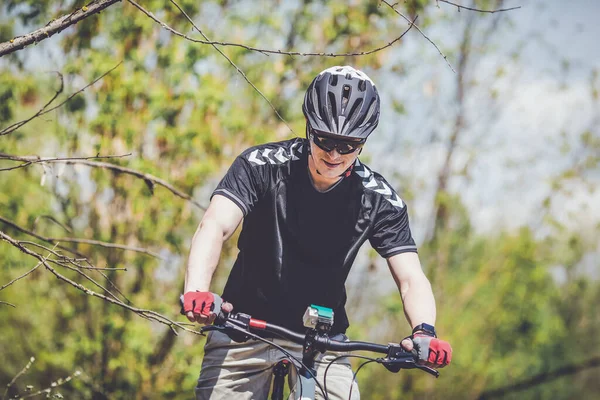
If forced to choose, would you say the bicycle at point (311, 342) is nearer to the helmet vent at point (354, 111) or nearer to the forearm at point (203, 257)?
the forearm at point (203, 257)

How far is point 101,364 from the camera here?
26.6 ft

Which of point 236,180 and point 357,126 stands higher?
point 357,126

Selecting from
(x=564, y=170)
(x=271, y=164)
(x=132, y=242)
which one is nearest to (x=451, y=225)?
(x=564, y=170)

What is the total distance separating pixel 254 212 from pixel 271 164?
0.26 m

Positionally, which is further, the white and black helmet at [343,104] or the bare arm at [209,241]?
the white and black helmet at [343,104]

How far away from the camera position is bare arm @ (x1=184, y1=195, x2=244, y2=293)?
2.76 m

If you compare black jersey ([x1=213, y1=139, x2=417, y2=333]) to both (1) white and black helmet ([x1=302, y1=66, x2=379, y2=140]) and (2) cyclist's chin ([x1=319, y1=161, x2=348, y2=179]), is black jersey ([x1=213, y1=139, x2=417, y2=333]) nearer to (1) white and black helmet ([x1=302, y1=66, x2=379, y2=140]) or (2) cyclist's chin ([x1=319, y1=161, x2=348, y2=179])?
(2) cyclist's chin ([x1=319, y1=161, x2=348, y2=179])

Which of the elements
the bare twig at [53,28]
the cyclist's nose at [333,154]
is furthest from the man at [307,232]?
the bare twig at [53,28]

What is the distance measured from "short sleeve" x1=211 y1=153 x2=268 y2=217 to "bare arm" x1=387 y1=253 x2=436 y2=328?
767 millimetres

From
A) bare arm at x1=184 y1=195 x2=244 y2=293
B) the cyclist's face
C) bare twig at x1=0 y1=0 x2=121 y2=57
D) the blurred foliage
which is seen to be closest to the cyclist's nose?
the cyclist's face

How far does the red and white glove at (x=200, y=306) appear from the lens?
238 cm

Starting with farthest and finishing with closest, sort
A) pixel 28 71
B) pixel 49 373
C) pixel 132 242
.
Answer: pixel 49 373, pixel 132 242, pixel 28 71

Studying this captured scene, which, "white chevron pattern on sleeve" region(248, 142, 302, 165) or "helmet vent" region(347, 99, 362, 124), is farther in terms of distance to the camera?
"white chevron pattern on sleeve" region(248, 142, 302, 165)

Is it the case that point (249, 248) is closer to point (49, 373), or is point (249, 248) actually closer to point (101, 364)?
point (101, 364)
